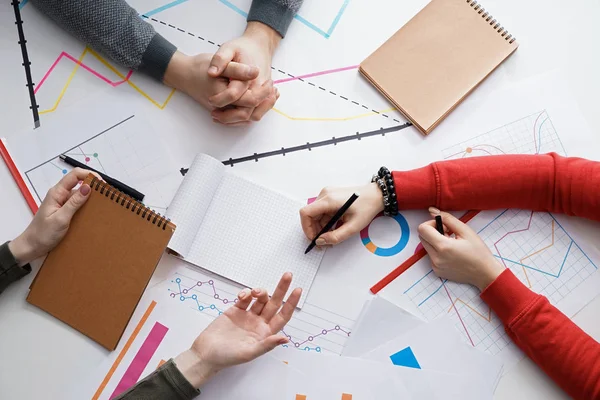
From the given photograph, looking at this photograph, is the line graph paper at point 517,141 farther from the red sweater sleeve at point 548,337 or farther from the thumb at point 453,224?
the red sweater sleeve at point 548,337

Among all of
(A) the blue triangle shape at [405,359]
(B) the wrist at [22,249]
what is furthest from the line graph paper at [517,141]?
(B) the wrist at [22,249]

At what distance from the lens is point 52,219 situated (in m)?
0.81

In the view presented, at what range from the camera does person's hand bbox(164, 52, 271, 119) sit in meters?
0.85

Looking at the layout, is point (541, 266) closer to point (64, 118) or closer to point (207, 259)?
point (207, 259)

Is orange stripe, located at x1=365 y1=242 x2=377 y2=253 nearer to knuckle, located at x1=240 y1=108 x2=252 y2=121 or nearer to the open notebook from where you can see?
the open notebook

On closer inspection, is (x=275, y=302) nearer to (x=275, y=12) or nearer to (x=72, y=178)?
(x=72, y=178)

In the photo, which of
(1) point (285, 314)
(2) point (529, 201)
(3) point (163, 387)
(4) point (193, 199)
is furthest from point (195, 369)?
(2) point (529, 201)

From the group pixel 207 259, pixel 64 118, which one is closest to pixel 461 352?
pixel 207 259

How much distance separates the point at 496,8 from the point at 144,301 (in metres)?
A: 0.78

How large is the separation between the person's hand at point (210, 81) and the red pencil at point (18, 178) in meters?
0.28

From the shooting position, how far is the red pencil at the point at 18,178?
868mm

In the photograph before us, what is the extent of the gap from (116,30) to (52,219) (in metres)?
0.33

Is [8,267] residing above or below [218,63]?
below

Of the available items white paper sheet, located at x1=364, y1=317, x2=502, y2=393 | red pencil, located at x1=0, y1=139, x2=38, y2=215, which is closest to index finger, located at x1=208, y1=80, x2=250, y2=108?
red pencil, located at x1=0, y1=139, x2=38, y2=215
